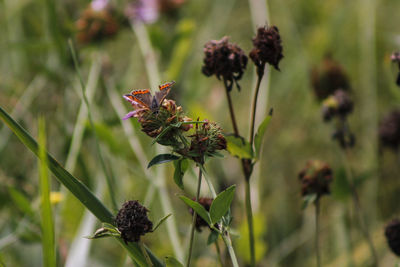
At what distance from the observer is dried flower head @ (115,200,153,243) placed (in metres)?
0.41

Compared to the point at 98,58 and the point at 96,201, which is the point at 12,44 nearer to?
the point at 98,58

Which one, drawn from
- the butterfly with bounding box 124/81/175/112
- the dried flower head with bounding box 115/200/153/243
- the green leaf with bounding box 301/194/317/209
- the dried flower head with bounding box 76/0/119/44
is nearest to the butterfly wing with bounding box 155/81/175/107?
the butterfly with bounding box 124/81/175/112

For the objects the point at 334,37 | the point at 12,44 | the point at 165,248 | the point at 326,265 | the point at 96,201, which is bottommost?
the point at 326,265

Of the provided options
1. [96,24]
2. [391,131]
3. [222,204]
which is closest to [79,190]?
[222,204]

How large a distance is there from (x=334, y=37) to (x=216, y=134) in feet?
3.07

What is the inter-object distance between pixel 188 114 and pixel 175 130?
0.56 meters

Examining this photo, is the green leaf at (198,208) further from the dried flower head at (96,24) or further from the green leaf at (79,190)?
the dried flower head at (96,24)

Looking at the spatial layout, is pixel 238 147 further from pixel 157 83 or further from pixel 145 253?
pixel 157 83

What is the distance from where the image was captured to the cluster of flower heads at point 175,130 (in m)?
0.43

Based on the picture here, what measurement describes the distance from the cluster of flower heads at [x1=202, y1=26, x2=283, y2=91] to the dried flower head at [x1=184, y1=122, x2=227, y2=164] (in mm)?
106

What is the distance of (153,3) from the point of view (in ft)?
4.10

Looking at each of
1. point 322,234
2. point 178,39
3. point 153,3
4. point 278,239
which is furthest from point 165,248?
point 153,3

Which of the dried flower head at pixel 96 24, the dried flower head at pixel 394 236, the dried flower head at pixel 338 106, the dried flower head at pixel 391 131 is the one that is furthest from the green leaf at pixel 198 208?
the dried flower head at pixel 96 24

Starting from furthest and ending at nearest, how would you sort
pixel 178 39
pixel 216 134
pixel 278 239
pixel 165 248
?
1. pixel 178 39
2. pixel 278 239
3. pixel 165 248
4. pixel 216 134
